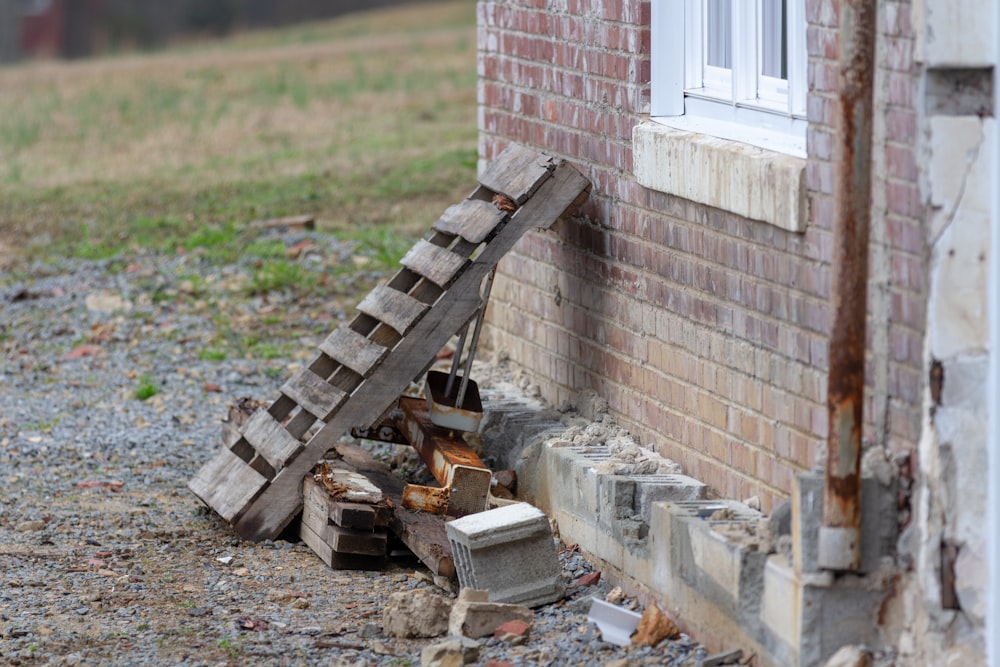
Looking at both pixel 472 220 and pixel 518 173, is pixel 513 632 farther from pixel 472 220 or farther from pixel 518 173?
pixel 518 173

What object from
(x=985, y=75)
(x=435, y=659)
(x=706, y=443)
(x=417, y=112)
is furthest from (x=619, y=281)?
(x=417, y=112)

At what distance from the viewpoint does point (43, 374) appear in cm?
967

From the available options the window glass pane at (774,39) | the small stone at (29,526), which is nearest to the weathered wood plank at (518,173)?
the window glass pane at (774,39)

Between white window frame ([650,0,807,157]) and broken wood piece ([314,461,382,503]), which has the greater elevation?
white window frame ([650,0,807,157])

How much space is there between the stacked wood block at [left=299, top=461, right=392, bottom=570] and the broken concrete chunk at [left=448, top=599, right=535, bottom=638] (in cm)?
77

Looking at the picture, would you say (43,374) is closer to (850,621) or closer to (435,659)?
(435,659)

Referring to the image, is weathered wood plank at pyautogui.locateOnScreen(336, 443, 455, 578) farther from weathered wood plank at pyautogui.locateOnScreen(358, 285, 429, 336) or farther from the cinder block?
weathered wood plank at pyautogui.locateOnScreen(358, 285, 429, 336)

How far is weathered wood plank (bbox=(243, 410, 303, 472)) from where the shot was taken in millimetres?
6223

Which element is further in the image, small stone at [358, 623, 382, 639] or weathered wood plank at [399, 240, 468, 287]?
weathered wood plank at [399, 240, 468, 287]

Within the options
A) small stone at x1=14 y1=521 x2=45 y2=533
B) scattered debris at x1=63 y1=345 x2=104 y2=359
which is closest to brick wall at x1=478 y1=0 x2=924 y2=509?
small stone at x1=14 y1=521 x2=45 y2=533

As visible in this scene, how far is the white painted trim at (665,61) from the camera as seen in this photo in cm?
572

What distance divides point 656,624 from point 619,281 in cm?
166

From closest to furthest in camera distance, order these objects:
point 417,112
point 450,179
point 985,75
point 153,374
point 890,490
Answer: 1. point 985,75
2. point 890,490
3. point 153,374
4. point 450,179
5. point 417,112

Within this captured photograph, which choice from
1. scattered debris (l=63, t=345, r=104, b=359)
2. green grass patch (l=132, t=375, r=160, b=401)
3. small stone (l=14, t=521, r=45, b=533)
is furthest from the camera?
scattered debris (l=63, t=345, r=104, b=359)
